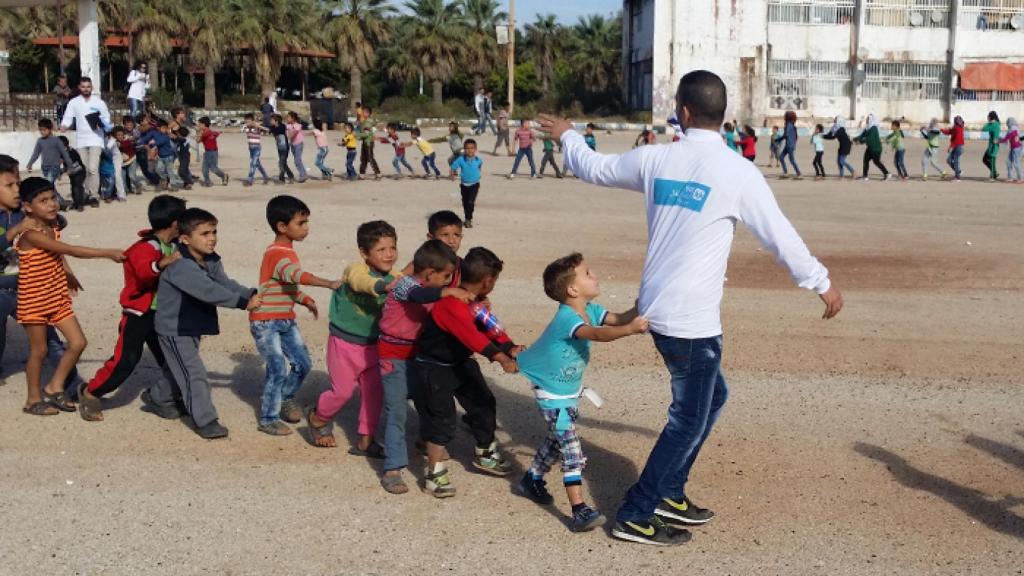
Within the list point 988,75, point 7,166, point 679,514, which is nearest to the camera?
point 679,514

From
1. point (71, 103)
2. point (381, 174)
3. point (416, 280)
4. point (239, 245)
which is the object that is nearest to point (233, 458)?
point (416, 280)

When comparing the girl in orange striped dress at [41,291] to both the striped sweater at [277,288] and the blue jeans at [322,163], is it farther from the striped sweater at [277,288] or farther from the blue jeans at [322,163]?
the blue jeans at [322,163]

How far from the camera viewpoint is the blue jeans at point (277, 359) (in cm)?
634

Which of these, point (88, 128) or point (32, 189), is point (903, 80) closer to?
point (88, 128)

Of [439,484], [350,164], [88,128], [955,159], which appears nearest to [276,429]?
[439,484]

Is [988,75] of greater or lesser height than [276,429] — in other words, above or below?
above

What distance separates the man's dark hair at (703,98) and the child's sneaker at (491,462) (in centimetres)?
225

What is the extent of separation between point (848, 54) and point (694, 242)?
4838 centimetres

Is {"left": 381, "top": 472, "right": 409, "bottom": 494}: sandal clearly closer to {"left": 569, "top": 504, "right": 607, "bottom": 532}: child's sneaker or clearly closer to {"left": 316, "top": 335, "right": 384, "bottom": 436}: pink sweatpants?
{"left": 316, "top": 335, "right": 384, "bottom": 436}: pink sweatpants

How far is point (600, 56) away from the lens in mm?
64750

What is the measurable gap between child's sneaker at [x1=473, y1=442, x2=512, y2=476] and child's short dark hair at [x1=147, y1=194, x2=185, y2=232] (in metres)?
2.27

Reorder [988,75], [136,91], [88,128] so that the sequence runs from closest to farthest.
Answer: [88,128] < [136,91] < [988,75]

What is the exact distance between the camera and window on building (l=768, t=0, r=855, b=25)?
4881 cm

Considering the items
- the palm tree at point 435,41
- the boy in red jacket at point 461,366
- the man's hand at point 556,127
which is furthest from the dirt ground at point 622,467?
the palm tree at point 435,41
